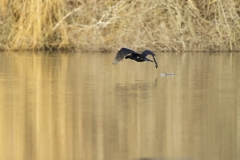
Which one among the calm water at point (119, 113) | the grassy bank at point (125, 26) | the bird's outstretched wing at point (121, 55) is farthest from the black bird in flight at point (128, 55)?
the grassy bank at point (125, 26)

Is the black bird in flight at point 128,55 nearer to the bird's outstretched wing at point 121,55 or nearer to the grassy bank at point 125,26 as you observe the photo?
the bird's outstretched wing at point 121,55

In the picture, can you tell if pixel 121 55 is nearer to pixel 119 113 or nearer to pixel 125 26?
pixel 119 113

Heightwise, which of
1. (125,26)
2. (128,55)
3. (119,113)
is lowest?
(119,113)

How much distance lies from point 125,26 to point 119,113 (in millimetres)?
12940

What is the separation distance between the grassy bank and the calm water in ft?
19.5

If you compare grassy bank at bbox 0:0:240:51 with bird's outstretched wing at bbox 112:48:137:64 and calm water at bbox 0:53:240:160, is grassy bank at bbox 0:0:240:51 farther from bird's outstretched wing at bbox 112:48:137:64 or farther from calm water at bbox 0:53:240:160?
bird's outstretched wing at bbox 112:48:137:64

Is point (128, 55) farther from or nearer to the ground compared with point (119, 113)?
farther from the ground

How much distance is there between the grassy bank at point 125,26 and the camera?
21.0m

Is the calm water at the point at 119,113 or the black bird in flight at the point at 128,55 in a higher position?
the black bird in flight at the point at 128,55

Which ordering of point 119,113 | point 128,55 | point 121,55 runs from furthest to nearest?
point 128,55 < point 121,55 < point 119,113

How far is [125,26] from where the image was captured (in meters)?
21.2

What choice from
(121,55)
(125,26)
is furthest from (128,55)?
(125,26)

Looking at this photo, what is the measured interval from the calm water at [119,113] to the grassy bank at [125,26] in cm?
595

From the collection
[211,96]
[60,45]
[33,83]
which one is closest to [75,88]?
[33,83]
